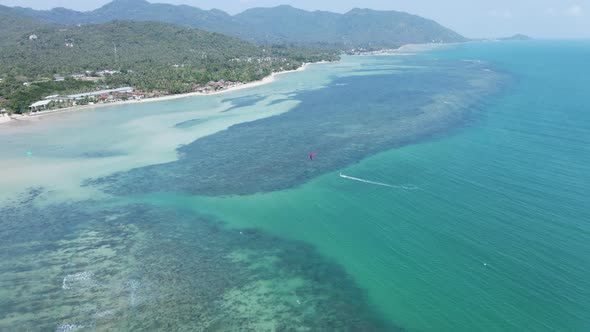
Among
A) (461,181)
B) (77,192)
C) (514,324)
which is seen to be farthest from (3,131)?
(514,324)

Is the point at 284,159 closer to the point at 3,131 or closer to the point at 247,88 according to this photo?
the point at 3,131

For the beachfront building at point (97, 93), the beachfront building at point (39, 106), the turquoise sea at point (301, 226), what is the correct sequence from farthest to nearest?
the beachfront building at point (97, 93), the beachfront building at point (39, 106), the turquoise sea at point (301, 226)

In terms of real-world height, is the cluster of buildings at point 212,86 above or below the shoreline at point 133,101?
above

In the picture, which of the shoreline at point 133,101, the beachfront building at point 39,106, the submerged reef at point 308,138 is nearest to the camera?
the submerged reef at point 308,138

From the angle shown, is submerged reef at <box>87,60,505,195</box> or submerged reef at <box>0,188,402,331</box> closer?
submerged reef at <box>0,188,402,331</box>

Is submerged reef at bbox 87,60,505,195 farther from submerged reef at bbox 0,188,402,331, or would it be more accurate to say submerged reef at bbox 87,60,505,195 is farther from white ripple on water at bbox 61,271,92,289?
white ripple on water at bbox 61,271,92,289

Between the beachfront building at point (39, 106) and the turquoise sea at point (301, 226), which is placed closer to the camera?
the turquoise sea at point (301, 226)

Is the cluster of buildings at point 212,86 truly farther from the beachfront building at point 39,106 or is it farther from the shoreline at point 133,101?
the beachfront building at point 39,106

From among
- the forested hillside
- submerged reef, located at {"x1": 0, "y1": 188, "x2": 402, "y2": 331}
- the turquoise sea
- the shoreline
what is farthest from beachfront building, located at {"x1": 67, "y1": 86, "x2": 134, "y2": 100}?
submerged reef, located at {"x1": 0, "y1": 188, "x2": 402, "y2": 331}

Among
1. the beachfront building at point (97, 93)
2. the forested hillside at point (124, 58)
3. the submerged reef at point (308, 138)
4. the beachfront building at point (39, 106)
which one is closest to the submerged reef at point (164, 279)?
the submerged reef at point (308, 138)

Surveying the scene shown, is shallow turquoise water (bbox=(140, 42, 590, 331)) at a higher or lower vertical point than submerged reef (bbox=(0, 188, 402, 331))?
higher
